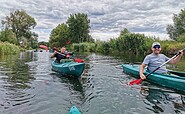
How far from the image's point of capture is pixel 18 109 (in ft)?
14.6

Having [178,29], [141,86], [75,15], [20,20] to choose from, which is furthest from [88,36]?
[141,86]

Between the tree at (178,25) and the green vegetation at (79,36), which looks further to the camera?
the tree at (178,25)

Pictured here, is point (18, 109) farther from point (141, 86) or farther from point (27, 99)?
point (141, 86)

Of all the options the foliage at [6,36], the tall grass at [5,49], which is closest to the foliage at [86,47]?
the foliage at [6,36]

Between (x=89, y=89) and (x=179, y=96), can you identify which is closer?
(x=179, y=96)

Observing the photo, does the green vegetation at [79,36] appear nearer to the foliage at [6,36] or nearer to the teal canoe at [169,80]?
the foliage at [6,36]

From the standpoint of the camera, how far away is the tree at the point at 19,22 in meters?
50.5

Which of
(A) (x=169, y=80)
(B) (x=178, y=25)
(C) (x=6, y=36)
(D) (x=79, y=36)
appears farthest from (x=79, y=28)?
(A) (x=169, y=80)

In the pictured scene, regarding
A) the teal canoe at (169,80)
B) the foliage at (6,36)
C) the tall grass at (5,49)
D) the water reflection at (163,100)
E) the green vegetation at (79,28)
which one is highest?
the green vegetation at (79,28)

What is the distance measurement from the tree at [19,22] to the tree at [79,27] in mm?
10181

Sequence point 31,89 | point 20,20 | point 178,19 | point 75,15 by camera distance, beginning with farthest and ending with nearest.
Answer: point 75,15
point 20,20
point 178,19
point 31,89

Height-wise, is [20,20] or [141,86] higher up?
[20,20]

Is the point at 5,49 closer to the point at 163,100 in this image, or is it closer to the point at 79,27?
the point at 163,100

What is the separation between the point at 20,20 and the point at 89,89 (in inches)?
1927
